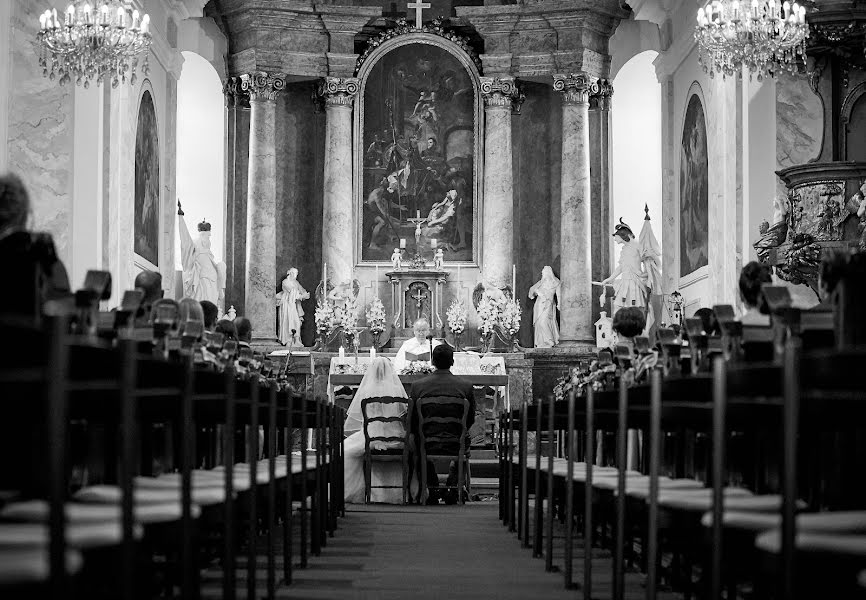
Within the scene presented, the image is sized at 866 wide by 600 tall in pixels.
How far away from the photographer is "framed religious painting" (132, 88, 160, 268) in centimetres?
1862

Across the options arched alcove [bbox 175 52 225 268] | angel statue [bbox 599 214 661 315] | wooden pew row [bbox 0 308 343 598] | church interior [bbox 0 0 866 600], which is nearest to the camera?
wooden pew row [bbox 0 308 343 598]

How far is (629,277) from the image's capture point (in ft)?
67.7

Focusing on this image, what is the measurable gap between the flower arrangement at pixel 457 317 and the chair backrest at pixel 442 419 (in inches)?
297

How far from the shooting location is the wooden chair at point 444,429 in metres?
12.7

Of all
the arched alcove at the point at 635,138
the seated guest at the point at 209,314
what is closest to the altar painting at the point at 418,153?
the arched alcove at the point at 635,138

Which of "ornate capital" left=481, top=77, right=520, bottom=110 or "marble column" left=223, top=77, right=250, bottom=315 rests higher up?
"ornate capital" left=481, top=77, right=520, bottom=110

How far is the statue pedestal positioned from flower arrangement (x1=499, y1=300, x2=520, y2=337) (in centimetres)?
110

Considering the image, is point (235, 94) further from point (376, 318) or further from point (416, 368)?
point (416, 368)

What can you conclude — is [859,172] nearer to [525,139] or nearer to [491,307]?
[491,307]

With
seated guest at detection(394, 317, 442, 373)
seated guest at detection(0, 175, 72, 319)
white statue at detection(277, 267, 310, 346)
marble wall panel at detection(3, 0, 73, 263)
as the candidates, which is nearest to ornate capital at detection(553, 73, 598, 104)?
seated guest at detection(394, 317, 442, 373)

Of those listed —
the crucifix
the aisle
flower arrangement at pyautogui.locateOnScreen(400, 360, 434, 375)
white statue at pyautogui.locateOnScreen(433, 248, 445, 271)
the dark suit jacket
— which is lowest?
the aisle

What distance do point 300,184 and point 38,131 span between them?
8587 millimetres

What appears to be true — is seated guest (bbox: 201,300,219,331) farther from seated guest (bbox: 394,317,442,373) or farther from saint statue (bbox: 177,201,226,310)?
saint statue (bbox: 177,201,226,310)

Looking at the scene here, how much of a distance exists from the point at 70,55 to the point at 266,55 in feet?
28.8
